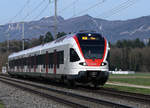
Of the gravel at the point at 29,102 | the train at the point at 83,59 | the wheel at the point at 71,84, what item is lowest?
the gravel at the point at 29,102

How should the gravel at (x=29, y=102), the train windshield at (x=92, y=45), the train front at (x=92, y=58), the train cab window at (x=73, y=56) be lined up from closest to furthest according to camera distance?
the gravel at (x=29, y=102) → the train front at (x=92, y=58) → the train cab window at (x=73, y=56) → the train windshield at (x=92, y=45)

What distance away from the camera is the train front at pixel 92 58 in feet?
68.5

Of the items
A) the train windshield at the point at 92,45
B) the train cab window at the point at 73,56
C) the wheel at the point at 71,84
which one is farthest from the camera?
the wheel at the point at 71,84

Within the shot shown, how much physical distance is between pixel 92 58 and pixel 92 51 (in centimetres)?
54

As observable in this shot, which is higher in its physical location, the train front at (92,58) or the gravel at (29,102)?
the train front at (92,58)

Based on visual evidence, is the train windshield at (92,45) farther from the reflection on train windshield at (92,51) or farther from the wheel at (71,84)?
the wheel at (71,84)

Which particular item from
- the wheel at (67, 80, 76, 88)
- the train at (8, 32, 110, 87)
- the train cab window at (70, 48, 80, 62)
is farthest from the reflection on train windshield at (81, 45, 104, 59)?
the wheel at (67, 80, 76, 88)

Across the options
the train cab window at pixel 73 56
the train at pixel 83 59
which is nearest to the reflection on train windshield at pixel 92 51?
the train at pixel 83 59

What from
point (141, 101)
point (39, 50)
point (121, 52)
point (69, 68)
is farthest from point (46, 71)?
point (121, 52)

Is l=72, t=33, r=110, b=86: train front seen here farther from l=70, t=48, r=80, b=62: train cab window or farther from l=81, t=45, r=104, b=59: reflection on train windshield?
l=70, t=48, r=80, b=62: train cab window

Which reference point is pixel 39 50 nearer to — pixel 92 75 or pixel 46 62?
pixel 46 62

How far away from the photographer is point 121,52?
152000 millimetres

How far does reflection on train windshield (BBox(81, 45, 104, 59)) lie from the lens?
21212 mm

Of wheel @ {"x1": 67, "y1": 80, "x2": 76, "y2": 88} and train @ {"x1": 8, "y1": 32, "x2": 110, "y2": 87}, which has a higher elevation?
train @ {"x1": 8, "y1": 32, "x2": 110, "y2": 87}
